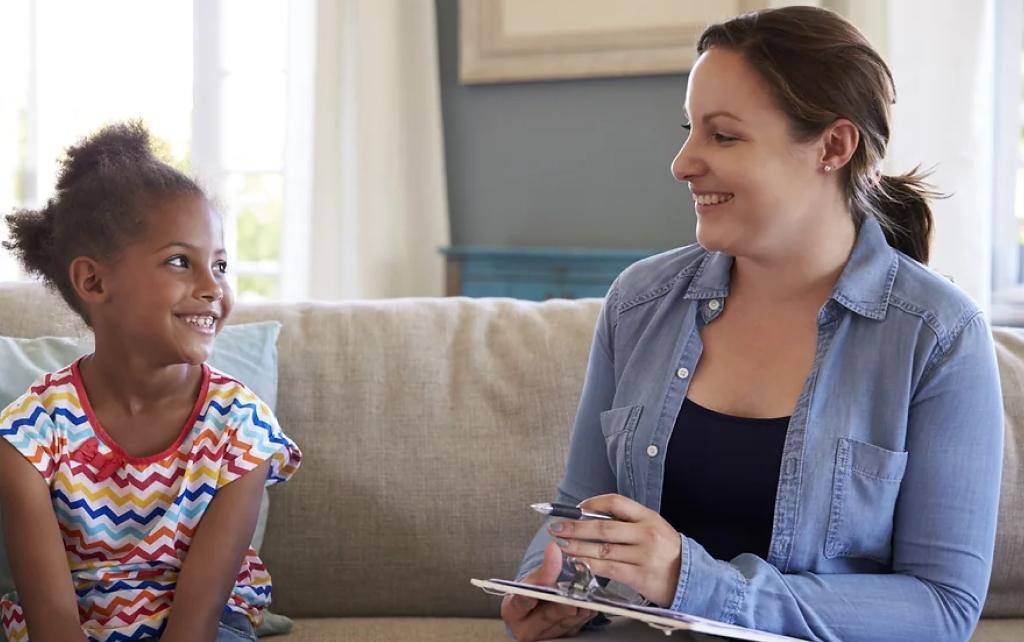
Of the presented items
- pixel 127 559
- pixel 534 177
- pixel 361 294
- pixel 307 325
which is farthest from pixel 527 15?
pixel 127 559

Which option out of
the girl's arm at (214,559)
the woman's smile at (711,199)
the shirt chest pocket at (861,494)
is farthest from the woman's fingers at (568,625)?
the woman's smile at (711,199)

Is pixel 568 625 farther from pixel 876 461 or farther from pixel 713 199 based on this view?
pixel 713 199

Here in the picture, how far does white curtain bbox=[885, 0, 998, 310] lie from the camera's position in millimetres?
2723

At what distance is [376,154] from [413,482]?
75.6 inches

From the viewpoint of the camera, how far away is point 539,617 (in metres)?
1.39

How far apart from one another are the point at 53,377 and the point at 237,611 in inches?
15.7

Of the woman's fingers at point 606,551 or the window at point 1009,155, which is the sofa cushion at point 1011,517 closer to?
the woman's fingers at point 606,551

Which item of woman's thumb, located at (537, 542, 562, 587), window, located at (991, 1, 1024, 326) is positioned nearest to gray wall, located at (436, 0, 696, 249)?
window, located at (991, 1, 1024, 326)

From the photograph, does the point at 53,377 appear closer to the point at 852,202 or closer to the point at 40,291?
the point at 40,291

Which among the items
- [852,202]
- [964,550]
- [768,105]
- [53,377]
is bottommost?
[964,550]

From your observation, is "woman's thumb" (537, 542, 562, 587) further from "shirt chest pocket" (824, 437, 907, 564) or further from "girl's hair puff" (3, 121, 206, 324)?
"girl's hair puff" (3, 121, 206, 324)

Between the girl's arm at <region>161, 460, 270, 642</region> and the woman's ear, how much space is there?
0.81m

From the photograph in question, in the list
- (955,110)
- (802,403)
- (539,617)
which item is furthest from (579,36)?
(539,617)

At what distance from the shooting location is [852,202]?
147 cm
